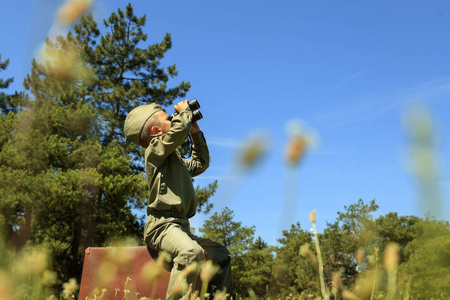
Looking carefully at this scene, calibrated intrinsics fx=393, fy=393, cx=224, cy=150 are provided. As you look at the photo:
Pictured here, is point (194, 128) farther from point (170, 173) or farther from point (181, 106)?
point (170, 173)

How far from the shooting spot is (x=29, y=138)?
1630cm

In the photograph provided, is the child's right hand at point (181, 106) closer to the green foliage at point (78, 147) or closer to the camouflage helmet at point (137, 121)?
the camouflage helmet at point (137, 121)

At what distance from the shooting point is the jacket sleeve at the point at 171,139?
2705 mm

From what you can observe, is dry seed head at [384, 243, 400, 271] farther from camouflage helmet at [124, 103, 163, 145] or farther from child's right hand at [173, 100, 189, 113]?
camouflage helmet at [124, 103, 163, 145]

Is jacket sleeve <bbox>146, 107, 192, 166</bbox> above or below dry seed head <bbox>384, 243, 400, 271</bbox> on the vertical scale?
above

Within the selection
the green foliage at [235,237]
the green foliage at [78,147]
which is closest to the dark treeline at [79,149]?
the green foliage at [78,147]

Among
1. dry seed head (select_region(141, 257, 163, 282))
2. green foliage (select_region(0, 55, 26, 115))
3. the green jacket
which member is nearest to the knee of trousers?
dry seed head (select_region(141, 257, 163, 282))

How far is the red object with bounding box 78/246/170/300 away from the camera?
2850mm

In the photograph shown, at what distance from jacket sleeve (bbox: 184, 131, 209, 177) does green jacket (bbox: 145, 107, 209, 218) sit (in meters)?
0.48

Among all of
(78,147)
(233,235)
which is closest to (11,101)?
(78,147)

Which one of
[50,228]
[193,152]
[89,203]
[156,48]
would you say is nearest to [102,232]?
[89,203]

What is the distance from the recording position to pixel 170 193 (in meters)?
2.86

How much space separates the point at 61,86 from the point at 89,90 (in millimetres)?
1308

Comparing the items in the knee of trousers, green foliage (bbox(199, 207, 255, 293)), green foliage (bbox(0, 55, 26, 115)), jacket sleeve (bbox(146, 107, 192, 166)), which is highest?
green foliage (bbox(0, 55, 26, 115))
